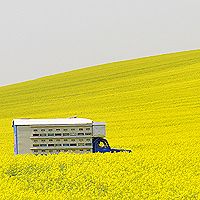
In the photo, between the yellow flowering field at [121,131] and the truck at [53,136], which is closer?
the yellow flowering field at [121,131]

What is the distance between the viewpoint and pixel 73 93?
129 feet

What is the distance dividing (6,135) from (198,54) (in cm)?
3457

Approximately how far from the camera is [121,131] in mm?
22375

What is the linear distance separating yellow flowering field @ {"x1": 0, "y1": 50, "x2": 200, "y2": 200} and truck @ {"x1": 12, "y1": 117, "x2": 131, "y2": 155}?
2.51 ft

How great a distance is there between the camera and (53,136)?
13273mm

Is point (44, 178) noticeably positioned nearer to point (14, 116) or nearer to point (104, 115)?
point (104, 115)

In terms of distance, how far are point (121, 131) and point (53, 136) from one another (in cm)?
972

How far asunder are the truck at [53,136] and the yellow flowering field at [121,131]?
764 mm

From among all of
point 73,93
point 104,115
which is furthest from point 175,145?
point 73,93

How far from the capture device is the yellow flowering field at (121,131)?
838 centimetres

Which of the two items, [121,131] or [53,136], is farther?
[121,131]

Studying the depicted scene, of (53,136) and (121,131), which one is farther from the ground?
(53,136)

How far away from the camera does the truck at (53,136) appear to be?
13211mm

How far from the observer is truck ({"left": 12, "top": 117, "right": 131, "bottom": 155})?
13.2 meters
